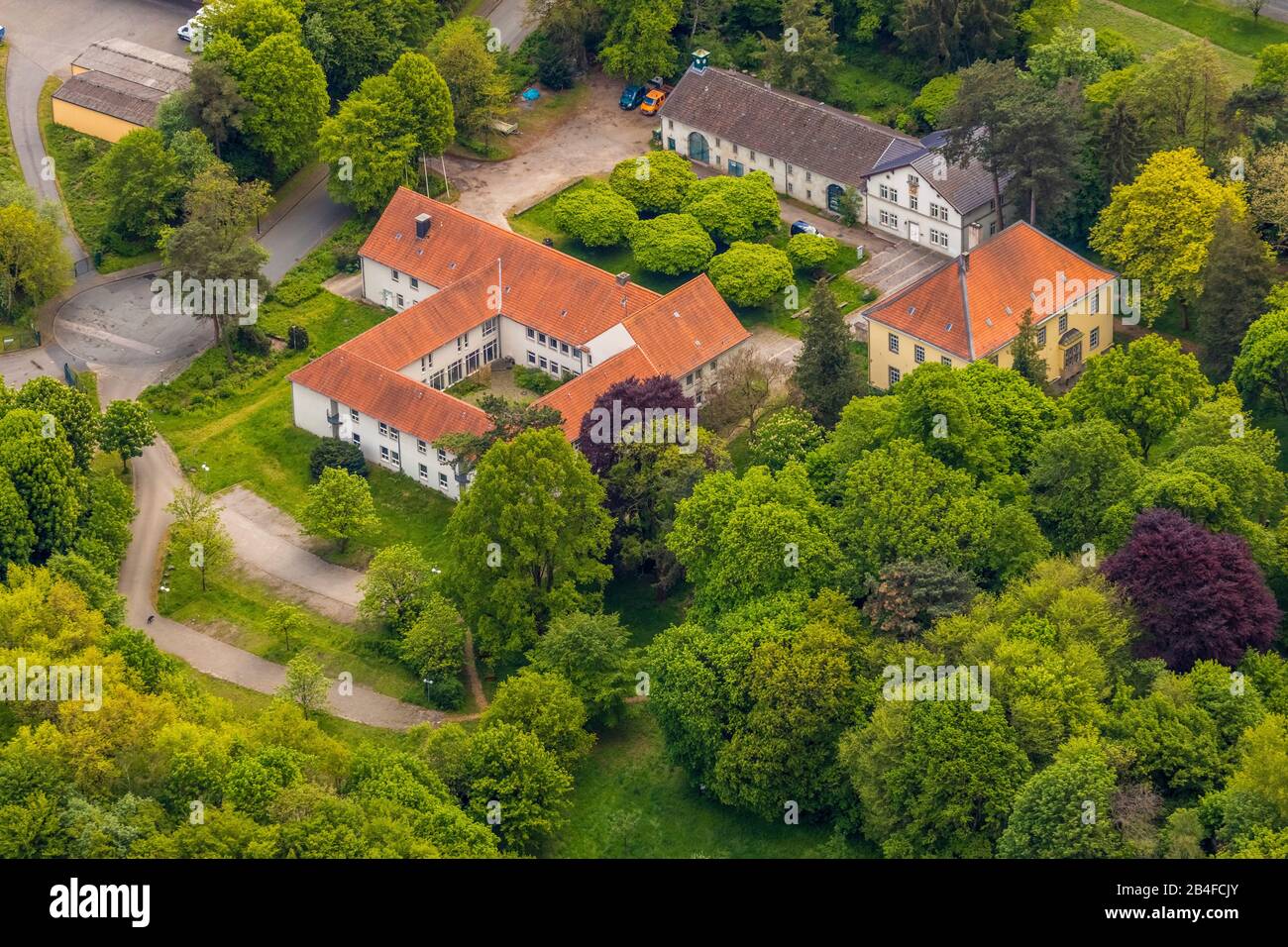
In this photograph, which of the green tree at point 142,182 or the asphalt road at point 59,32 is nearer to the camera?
the green tree at point 142,182

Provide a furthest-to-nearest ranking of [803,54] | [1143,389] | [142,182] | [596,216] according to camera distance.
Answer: [803,54], [596,216], [142,182], [1143,389]

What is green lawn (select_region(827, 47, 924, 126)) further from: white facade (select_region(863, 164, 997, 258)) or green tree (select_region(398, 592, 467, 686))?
green tree (select_region(398, 592, 467, 686))

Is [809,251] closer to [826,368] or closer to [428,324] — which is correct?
[826,368]

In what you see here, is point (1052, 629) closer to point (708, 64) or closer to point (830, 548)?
point (830, 548)

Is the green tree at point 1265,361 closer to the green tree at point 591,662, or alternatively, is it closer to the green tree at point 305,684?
the green tree at point 591,662

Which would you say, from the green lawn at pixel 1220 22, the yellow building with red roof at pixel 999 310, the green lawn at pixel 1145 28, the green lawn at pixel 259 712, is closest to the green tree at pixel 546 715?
the green lawn at pixel 259 712

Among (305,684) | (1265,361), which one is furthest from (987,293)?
(305,684)

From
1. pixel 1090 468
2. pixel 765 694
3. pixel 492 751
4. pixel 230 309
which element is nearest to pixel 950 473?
pixel 1090 468
